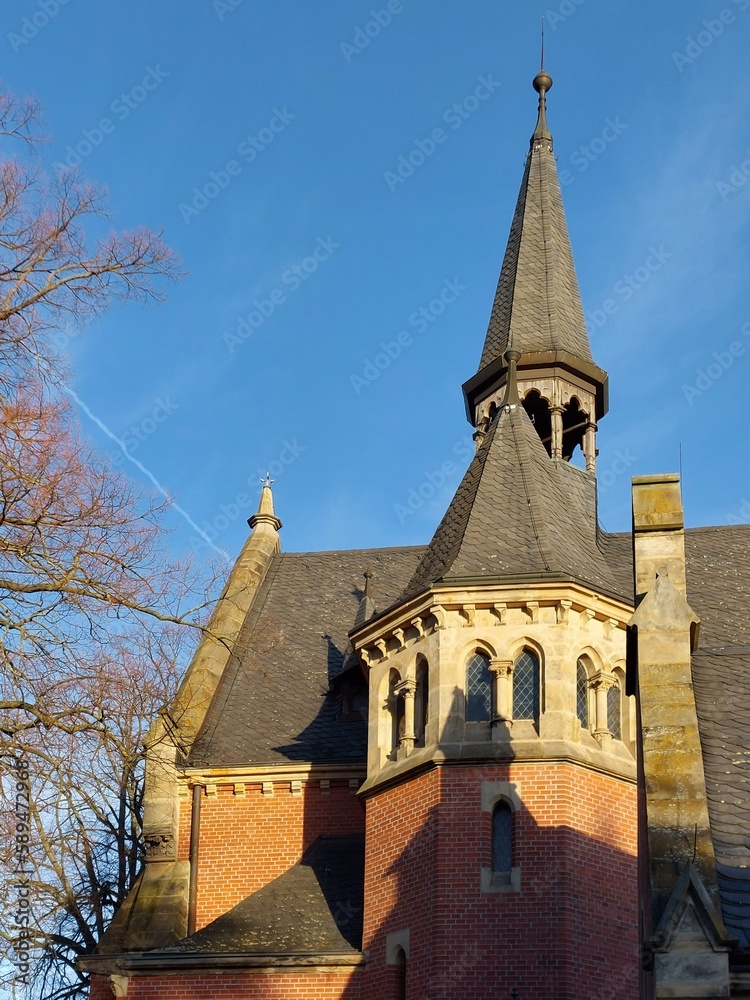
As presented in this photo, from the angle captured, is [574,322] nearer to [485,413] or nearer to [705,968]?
[485,413]

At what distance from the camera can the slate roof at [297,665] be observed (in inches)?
984

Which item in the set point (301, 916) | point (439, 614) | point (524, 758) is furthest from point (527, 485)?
point (301, 916)

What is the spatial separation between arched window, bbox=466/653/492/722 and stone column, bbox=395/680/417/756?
0.92 meters

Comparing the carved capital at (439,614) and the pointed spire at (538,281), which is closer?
the carved capital at (439,614)

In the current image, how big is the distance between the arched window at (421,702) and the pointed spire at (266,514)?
1108cm

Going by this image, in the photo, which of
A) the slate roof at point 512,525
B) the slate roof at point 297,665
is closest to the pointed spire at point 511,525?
the slate roof at point 512,525

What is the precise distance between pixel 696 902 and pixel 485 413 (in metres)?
19.1

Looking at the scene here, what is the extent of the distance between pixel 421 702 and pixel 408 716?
0.26 m

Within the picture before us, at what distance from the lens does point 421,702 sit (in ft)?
69.5

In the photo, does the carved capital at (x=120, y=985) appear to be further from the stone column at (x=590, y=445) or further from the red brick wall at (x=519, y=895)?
the stone column at (x=590, y=445)

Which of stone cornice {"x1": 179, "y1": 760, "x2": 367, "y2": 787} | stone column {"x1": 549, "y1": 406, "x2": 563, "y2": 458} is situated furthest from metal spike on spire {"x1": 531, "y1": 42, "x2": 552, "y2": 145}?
stone cornice {"x1": 179, "y1": 760, "x2": 367, "y2": 787}

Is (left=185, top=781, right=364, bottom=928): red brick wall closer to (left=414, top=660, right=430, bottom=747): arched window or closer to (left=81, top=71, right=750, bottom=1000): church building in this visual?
(left=81, top=71, right=750, bottom=1000): church building

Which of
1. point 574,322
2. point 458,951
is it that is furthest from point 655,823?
point 574,322

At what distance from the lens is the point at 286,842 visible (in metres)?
24.1
